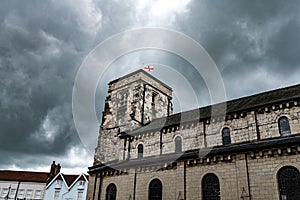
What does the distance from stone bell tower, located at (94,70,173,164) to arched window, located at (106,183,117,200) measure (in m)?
8.59

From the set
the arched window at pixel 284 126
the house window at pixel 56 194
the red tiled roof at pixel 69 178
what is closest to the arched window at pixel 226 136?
the arched window at pixel 284 126

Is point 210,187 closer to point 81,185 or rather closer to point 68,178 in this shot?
point 81,185

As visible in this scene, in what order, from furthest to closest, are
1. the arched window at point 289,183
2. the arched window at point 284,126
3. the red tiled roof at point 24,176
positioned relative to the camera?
1. the red tiled roof at point 24,176
2. the arched window at point 284,126
3. the arched window at point 289,183

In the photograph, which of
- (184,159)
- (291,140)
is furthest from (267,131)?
(184,159)

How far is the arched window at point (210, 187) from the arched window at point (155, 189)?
151 inches

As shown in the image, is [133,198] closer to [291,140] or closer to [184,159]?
[184,159]

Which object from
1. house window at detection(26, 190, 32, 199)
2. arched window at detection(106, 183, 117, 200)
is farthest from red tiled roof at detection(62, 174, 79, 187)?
arched window at detection(106, 183, 117, 200)

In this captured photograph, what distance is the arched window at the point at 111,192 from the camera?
939 inches

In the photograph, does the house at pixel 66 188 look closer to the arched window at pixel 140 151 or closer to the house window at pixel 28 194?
the house window at pixel 28 194

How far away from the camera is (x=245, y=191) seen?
16.8 m

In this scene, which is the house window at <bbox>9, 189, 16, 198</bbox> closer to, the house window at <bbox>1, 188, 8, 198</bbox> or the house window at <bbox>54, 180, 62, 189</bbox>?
the house window at <bbox>1, 188, 8, 198</bbox>

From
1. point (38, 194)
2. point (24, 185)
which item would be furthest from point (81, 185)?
point (24, 185)

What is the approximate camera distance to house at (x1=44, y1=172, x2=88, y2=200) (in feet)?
143

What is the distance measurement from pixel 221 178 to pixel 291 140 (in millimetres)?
5159
